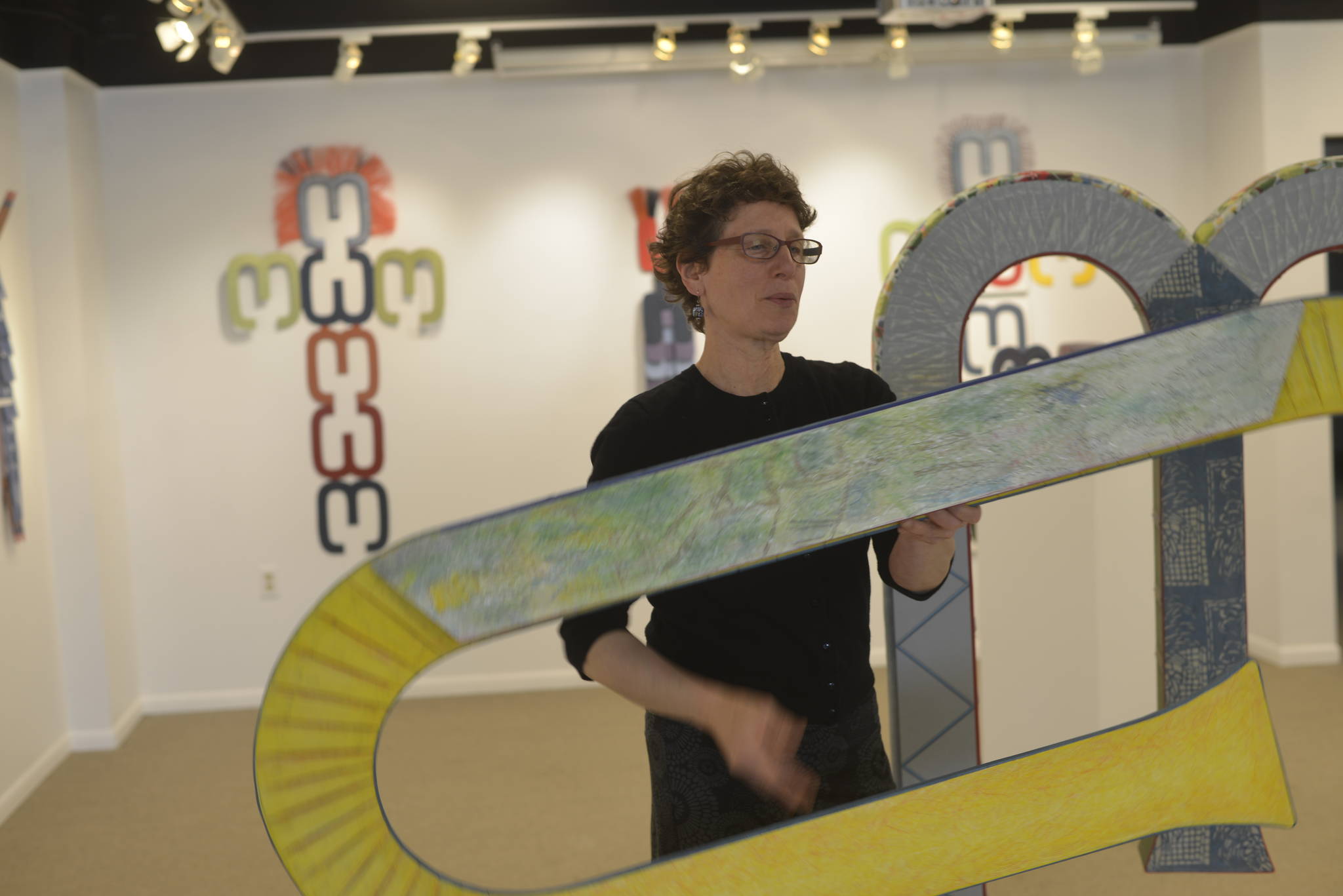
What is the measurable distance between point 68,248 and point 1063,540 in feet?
13.2

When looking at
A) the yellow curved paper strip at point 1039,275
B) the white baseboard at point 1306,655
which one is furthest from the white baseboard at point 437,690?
the yellow curved paper strip at point 1039,275

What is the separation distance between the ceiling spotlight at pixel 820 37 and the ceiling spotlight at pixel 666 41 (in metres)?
0.57

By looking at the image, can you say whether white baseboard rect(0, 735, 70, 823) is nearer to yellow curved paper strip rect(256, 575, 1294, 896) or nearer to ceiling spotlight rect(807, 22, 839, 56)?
yellow curved paper strip rect(256, 575, 1294, 896)

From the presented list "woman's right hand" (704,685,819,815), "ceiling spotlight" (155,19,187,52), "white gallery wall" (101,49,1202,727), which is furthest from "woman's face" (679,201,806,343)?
"white gallery wall" (101,49,1202,727)

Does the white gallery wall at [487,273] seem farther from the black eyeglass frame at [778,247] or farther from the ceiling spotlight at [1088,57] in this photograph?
the black eyeglass frame at [778,247]

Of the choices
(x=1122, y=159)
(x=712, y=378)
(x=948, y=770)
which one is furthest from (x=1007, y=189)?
(x=1122, y=159)

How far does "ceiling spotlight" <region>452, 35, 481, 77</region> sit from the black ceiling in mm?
85

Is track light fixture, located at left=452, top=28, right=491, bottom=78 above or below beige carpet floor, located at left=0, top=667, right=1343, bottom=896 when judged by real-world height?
above

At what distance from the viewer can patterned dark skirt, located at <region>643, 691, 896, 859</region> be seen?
4.66 feet

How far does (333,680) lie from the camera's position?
3.28 feet

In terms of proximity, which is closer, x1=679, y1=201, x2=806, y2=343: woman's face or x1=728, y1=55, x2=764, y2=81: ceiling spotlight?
x1=679, y1=201, x2=806, y2=343: woman's face

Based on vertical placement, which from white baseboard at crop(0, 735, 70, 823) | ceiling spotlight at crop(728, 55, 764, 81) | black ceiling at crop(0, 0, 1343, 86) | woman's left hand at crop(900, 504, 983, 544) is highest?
black ceiling at crop(0, 0, 1343, 86)

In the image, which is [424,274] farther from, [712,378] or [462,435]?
Answer: [712,378]

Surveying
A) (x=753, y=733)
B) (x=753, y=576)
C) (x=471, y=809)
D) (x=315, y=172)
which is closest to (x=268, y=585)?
(x=471, y=809)
